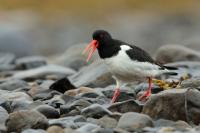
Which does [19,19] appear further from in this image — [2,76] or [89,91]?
[89,91]

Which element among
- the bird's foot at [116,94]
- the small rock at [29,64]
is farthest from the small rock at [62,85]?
the small rock at [29,64]

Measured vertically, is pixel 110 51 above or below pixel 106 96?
above

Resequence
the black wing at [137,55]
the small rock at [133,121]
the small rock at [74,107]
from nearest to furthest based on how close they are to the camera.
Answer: the small rock at [133,121] → the small rock at [74,107] → the black wing at [137,55]

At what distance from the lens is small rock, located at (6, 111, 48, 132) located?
752 centimetres

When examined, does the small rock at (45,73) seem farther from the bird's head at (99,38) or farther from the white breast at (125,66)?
the white breast at (125,66)

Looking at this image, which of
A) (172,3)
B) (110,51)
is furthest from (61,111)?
(172,3)

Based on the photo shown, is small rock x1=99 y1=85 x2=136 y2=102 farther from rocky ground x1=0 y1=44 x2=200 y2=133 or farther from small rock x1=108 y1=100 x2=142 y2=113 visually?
small rock x1=108 y1=100 x2=142 y2=113

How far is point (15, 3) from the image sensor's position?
32.4 m

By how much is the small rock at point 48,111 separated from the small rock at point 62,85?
2503 millimetres

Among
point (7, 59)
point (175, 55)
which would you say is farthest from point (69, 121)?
point (7, 59)

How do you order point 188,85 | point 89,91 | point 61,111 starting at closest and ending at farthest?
point 61,111 < point 188,85 < point 89,91

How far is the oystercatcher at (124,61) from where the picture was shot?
942cm

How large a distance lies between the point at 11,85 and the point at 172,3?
2203cm

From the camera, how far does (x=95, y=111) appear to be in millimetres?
8062
